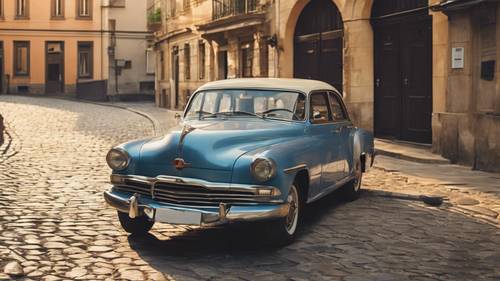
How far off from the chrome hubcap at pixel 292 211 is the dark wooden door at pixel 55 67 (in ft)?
137

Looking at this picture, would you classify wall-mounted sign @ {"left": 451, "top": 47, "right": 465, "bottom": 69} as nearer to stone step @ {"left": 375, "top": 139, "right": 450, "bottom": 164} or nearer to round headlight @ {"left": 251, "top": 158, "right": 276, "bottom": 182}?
stone step @ {"left": 375, "top": 139, "right": 450, "bottom": 164}

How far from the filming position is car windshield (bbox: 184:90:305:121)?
748 cm

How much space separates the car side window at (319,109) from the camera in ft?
25.3

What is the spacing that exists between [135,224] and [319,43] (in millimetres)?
14239

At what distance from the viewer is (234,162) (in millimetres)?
6125

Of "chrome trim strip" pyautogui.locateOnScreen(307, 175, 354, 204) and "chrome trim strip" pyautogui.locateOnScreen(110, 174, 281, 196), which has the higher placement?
"chrome trim strip" pyautogui.locateOnScreen(110, 174, 281, 196)

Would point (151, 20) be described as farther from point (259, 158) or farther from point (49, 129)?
point (259, 158)

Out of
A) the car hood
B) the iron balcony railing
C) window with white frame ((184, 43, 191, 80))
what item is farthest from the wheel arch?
window with white frame ((184, 43, 191, 80))

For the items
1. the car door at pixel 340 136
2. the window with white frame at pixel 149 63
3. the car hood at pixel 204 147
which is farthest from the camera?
the window with white frame at pixel 149 63

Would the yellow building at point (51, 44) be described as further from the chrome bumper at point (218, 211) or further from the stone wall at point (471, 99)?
the chrome bumper at point (218, 211)

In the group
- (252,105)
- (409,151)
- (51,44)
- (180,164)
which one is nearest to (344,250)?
(180,164)

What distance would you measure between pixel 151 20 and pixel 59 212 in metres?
31.7

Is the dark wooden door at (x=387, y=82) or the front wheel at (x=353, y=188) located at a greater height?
the dark wooden door at (x=387, y=82)

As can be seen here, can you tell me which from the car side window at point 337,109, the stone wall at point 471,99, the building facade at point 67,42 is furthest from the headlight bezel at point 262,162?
the building facade at point 67,42
